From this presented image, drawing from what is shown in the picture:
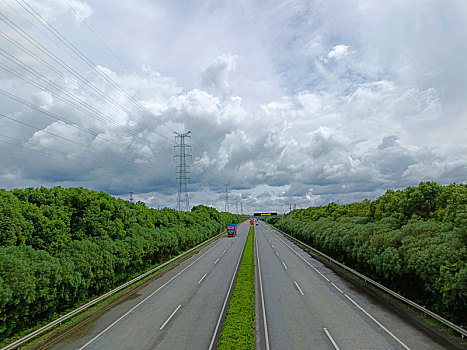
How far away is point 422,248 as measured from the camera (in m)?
18.5

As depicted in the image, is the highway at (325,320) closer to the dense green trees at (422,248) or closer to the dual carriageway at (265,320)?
the dual carriageway at (265,320)

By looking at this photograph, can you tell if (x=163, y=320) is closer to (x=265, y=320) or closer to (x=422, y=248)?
(x=265, y=320)

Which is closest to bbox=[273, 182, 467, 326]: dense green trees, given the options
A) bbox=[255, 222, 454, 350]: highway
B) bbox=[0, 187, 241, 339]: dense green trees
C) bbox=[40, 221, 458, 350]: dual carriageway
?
bbox=[40, 221, 458, 350]: dual carriageway

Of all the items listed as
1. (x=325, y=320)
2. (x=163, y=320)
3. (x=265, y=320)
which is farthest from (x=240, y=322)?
(x=325, y=320)

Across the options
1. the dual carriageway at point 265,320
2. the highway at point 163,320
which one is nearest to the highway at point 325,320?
the dual carriageway at point 265,320

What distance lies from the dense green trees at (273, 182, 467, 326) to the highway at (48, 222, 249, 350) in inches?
450

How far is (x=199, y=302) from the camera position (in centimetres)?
2123

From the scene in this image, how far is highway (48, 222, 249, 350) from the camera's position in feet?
47.8

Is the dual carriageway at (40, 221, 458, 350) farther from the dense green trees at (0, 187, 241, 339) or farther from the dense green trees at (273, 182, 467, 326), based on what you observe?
the dense green trees at (0, 187, 241, 339)

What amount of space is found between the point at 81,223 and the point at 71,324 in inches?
359

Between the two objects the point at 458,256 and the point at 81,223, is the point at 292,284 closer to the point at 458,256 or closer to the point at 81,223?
the point at 458,256

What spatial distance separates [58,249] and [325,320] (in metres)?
17.8

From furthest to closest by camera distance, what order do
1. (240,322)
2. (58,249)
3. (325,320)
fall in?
(58,249) < (325,320) < (240,322)

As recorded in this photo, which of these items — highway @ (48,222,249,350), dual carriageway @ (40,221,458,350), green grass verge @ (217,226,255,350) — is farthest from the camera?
highway @ (48,222,249,350)
